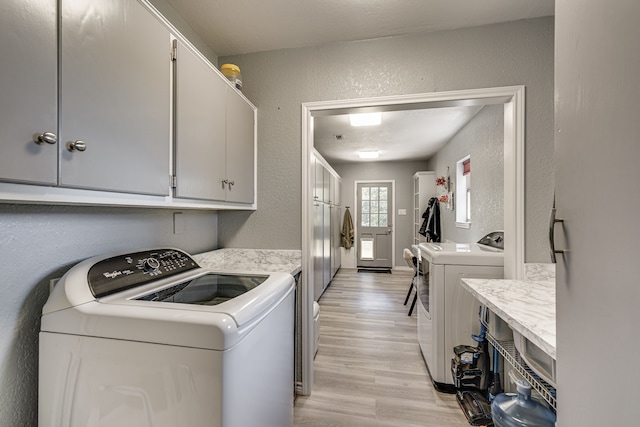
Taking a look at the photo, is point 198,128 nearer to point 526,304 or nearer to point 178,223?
point 178,223

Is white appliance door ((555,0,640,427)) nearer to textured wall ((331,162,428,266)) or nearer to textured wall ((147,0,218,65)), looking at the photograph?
textured wall ((147,0,218,65))

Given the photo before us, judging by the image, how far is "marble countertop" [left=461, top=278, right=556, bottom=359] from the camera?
889mm

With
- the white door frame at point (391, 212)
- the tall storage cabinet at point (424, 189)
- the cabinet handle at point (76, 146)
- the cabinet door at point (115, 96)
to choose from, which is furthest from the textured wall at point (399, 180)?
the cabinet handle at point (76, 146)

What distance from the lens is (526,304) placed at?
3.85ft

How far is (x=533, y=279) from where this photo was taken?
161cm

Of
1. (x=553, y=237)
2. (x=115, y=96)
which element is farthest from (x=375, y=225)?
(x=115, y=96)

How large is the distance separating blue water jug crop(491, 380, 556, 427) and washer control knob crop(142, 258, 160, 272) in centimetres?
164

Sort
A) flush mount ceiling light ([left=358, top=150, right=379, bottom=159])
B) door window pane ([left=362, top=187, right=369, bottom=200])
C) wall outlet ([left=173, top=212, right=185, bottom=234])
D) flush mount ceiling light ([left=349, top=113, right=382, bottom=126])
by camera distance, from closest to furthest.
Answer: wall outlet ([left=173, top=212, right=185, bottom=234])
flush mount ceiling light ([left=349, top=113, right=382, bottom=126])
flush mount ceiling light ([left=358, top=150, right=379, bottom=159])
door window pane ([left=362, top=187, right=369, bottom=200])

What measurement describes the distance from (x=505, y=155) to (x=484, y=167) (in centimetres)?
122

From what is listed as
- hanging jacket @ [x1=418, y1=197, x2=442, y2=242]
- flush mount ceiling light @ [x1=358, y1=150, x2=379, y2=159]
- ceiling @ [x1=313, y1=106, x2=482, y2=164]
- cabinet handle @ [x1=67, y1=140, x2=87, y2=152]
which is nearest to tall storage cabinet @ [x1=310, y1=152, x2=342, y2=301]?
ceiling @ [x1=313, y1=106, x2=482, y2=164]

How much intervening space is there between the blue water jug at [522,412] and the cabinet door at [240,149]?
169cm

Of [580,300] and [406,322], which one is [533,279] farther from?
[406,322]

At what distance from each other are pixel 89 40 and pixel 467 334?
97.2 inches

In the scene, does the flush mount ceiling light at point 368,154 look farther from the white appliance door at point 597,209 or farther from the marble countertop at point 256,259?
the white appliance door at point 597,209
